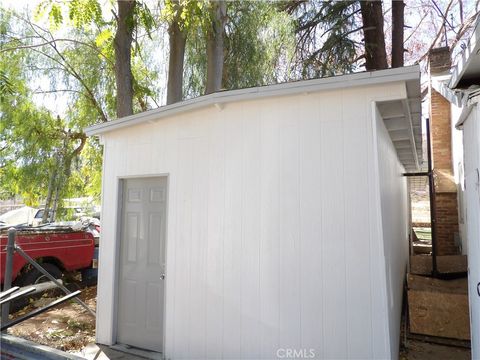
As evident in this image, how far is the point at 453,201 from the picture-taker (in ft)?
28.9

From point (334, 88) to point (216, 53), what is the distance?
5642 millimetres

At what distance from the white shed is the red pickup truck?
2.80m

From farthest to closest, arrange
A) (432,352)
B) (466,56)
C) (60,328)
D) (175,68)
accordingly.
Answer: (175,68) < (60,328) < (432,352) < (466,56)

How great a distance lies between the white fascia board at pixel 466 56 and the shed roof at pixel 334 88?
0.29 m

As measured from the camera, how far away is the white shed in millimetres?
3242

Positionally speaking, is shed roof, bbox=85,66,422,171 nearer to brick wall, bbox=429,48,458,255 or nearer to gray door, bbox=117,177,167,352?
gray door, bbox=117,177,167,352

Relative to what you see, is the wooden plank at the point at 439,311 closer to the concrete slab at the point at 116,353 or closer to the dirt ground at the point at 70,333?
the dirt ground at the point at 70,333

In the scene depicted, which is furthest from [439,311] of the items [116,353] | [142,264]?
[116,353]

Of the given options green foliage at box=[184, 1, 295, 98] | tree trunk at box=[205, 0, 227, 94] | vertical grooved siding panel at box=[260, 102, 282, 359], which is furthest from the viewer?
green foliage at box=[184, 1, 295, 98]

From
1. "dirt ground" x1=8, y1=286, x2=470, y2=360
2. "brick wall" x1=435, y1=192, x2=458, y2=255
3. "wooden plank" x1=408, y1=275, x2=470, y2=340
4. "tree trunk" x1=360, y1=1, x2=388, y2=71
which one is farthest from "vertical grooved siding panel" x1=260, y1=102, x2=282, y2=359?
"brick wall" x1=435, y1=192, x2=458, y2=255

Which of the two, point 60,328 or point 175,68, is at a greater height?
point 175,68

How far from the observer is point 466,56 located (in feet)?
8.63

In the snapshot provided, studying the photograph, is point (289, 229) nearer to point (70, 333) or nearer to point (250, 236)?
point (250, 236)

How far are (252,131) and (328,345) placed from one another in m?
2.20
